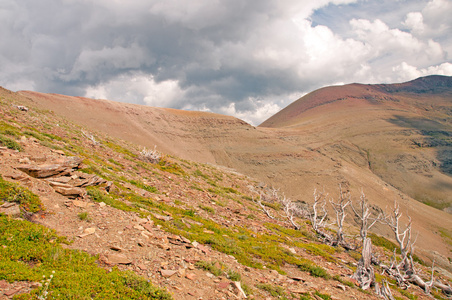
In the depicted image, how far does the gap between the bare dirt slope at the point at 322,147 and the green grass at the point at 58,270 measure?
140ft

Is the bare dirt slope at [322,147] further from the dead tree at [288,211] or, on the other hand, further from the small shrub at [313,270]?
the small shrub at [313,270]

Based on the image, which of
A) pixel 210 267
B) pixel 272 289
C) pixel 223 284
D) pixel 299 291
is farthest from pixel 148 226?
pixel 299 291

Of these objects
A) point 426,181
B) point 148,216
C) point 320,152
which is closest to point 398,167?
point 426,181

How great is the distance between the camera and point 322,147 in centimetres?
7212

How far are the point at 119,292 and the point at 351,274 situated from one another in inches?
366

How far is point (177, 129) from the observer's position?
74562 millimetres

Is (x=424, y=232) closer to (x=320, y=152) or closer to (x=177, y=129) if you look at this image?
(x=320, y=152)

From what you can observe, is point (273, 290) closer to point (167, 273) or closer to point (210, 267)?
point (210, 267)

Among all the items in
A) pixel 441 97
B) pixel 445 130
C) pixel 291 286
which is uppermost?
pixel 441 97

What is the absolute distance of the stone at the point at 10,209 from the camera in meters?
5.49

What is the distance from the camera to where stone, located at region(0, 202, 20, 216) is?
5491mm

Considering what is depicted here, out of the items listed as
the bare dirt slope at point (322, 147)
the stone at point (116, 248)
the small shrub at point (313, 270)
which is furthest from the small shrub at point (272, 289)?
the bare dirt slope at point (322, 147)

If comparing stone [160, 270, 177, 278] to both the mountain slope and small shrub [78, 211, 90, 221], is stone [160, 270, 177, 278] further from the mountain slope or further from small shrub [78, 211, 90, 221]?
the mountain slope

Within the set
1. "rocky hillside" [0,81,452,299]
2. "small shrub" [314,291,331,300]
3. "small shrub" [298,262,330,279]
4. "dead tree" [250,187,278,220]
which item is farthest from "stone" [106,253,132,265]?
"dead tree" [250,187,278,220]
